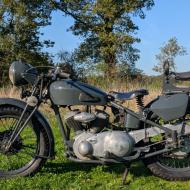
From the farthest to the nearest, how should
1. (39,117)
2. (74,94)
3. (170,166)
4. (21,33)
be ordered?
1. (21,33)
2. (170,166)
3. (39,117)
4. (74,94)

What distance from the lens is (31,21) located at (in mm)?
41781

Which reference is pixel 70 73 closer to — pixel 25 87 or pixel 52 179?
pixel 25 87

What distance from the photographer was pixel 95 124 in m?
5.59

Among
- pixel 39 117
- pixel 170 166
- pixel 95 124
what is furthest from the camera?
pixel 170 166

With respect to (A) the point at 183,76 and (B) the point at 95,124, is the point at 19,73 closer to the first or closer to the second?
(B) the point at 95,124

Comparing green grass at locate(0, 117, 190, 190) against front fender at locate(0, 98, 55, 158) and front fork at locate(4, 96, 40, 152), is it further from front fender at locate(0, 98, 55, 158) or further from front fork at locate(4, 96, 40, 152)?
front fork at locate(4, 96, 40, 152)

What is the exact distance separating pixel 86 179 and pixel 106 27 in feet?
119

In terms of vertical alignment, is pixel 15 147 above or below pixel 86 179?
above

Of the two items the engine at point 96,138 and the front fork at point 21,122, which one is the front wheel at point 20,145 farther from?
Result: the engine at point 96,138

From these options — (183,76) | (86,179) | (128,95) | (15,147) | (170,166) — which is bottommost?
(86,179)

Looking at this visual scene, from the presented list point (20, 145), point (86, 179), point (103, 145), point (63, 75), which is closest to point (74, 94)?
point (63, 75)

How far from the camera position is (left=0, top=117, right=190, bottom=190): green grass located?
548 centimetres

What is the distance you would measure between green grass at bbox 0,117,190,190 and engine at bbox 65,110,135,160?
Answer: 1.17 feet

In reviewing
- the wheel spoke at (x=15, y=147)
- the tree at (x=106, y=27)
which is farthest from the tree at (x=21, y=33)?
the wheel spoke at (x=15, y=147)
